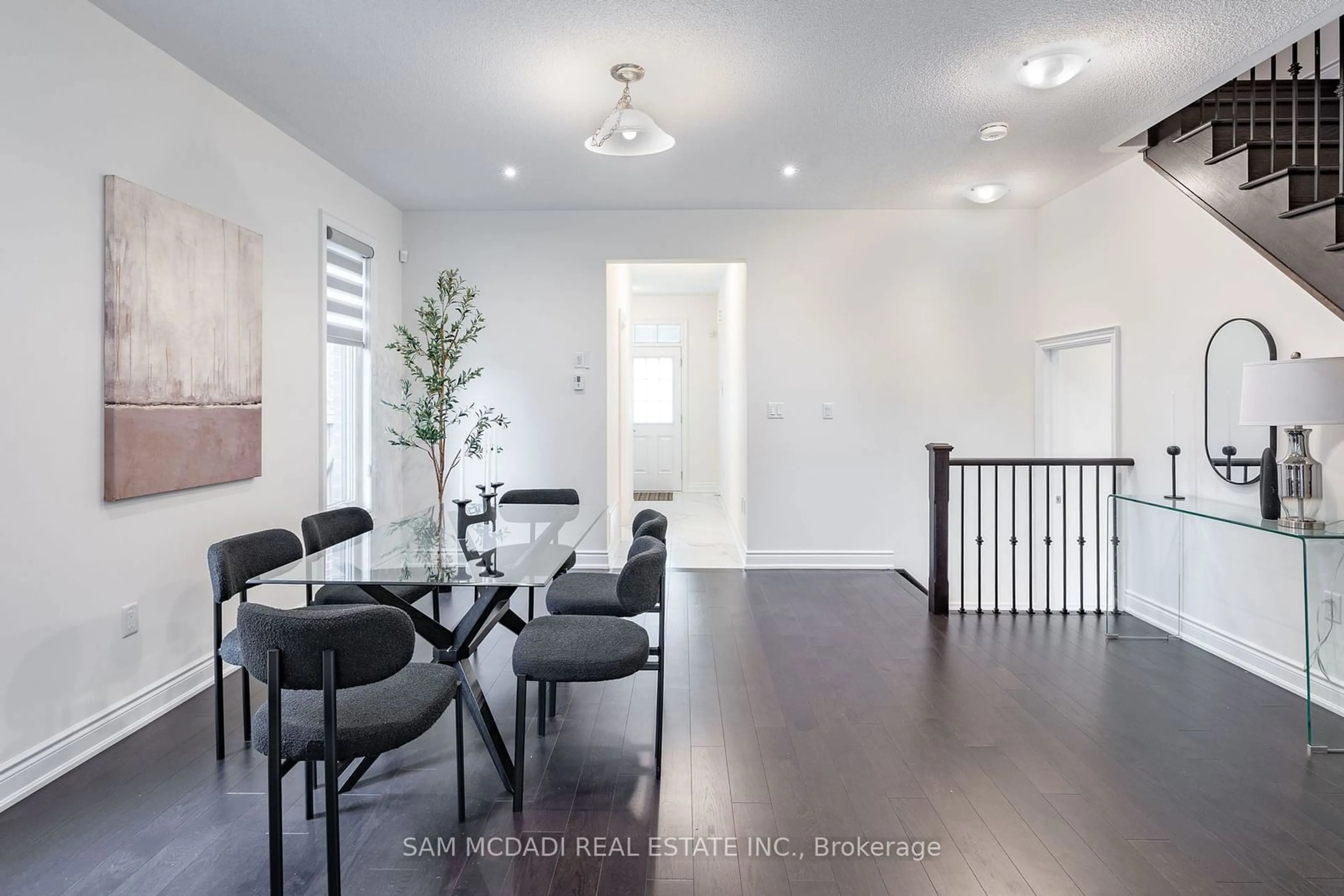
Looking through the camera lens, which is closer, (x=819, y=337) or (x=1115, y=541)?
(x=1115, y=541)

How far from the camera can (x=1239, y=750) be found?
8.34 feet

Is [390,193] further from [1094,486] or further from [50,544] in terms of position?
[1094,486]

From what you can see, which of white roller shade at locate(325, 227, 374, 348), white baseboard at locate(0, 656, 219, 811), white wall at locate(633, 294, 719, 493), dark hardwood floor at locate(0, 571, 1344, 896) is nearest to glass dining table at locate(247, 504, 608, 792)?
dark hardwood floor at locate(0, 571, 1344, 896)

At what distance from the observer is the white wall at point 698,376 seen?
975cm

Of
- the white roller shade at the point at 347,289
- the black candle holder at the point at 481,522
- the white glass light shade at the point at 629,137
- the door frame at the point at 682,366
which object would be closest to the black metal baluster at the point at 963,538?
the black candle holder at the point at 481,522

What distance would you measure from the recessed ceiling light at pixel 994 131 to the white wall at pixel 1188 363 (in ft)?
3.19

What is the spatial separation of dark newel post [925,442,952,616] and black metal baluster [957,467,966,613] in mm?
98

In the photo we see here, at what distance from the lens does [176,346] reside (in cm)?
291

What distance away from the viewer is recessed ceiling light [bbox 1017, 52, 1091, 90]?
291 centimetres

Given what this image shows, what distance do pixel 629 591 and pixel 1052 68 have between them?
2.80 m

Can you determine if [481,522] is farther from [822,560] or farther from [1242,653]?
[1242,653]

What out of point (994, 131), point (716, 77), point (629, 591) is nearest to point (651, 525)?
point (629, 591)

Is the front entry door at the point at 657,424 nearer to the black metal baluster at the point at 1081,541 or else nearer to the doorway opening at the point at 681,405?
the doorway opening at the point at 681,405

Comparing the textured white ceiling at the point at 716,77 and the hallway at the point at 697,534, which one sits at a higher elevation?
the textured white ceiling at the point at 716,77
